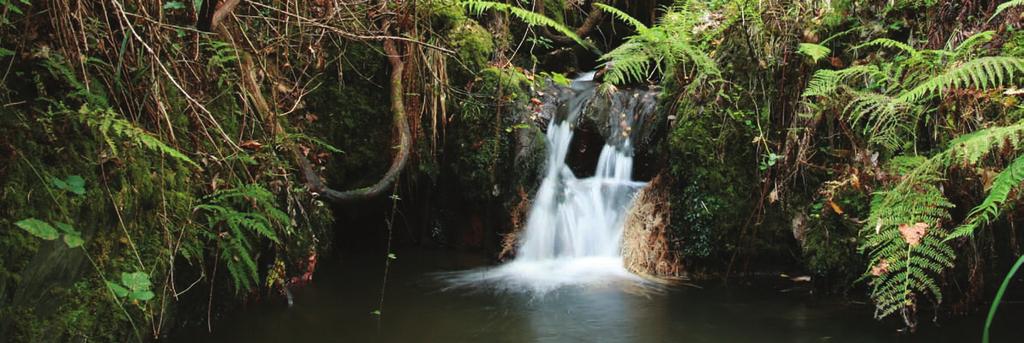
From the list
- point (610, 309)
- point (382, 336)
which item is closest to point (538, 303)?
point (610, 309)

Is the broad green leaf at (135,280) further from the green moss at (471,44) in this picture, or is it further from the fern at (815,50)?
the fern at (815,50)

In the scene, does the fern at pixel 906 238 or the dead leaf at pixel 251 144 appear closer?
the fern at pixel 906 238

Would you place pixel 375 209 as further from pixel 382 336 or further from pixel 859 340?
pixel 859 340

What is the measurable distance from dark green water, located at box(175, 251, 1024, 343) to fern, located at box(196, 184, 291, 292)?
24.3 inches

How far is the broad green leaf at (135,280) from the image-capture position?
2.34m

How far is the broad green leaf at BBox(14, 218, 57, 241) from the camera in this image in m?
1.92

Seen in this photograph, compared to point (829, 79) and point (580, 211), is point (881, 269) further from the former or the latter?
point (580, 211)

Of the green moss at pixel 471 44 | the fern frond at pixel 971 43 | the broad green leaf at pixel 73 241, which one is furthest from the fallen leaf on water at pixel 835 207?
the broad green leaf at pixel 73 241

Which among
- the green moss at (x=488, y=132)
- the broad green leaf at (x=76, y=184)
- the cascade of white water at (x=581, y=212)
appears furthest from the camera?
the green moss at (x=488, y=132)

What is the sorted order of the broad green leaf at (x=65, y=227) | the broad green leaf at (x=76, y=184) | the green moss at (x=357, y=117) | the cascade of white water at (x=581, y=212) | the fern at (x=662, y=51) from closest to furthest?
1. the broad green leaf at (x=65, y=227)
2. the broad green leaf at (x=76, y=184)
3. the fern at (x=662, y=51)
4. the green moss at (x=357, y=117)
5. the cascade of white water at (x=581, y=212)

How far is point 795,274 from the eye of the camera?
4715mm

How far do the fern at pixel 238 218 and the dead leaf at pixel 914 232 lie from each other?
2.92 metres

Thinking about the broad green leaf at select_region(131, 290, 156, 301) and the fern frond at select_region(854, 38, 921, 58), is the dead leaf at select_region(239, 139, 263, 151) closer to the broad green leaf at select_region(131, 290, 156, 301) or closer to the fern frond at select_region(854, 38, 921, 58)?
the broad green leaf at select_region(131, 290, 156, 301)

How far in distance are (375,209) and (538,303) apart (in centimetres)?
250
